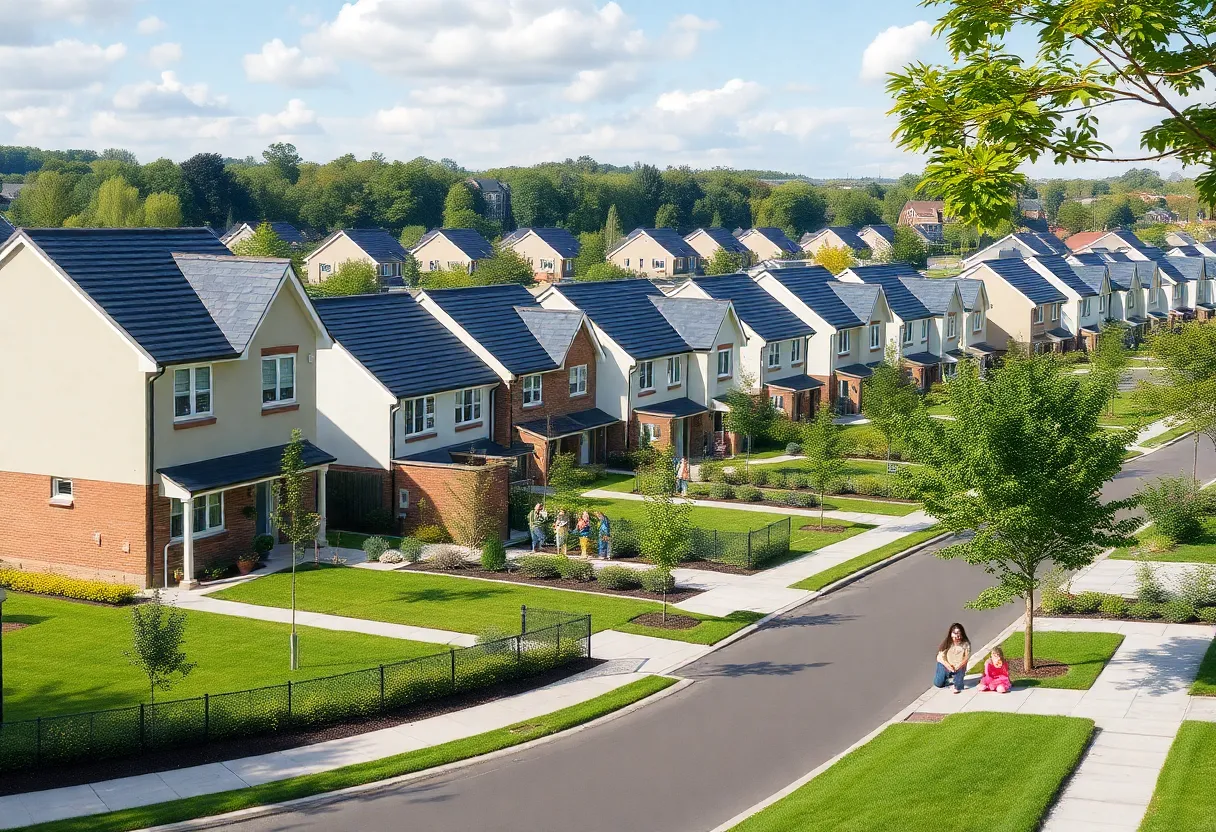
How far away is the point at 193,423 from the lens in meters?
33.1

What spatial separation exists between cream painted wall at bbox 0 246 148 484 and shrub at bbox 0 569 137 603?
7.91ft

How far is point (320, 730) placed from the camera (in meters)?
22.4

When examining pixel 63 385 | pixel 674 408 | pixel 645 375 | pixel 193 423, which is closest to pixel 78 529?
pixel 63 385

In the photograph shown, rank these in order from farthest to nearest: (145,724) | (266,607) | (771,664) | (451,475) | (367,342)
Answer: (367,342) → (451,475) → (266,607) → (771,664) → (145,724)

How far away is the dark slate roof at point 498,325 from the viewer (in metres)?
46.1

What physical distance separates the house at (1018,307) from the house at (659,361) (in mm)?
34123

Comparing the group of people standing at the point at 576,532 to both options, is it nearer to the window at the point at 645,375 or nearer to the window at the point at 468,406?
the window at the point at 468,406

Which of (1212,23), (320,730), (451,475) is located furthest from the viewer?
(451,475)

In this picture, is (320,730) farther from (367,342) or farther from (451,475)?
(367,342)

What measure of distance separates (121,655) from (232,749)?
6313 mm

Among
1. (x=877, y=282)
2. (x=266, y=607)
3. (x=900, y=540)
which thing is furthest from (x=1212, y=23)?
(x=877, y=282)

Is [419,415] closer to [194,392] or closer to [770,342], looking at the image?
[194,392]

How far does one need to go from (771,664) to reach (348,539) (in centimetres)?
1636

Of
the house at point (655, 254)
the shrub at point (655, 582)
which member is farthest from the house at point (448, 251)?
the shrub at point (655, 582)
